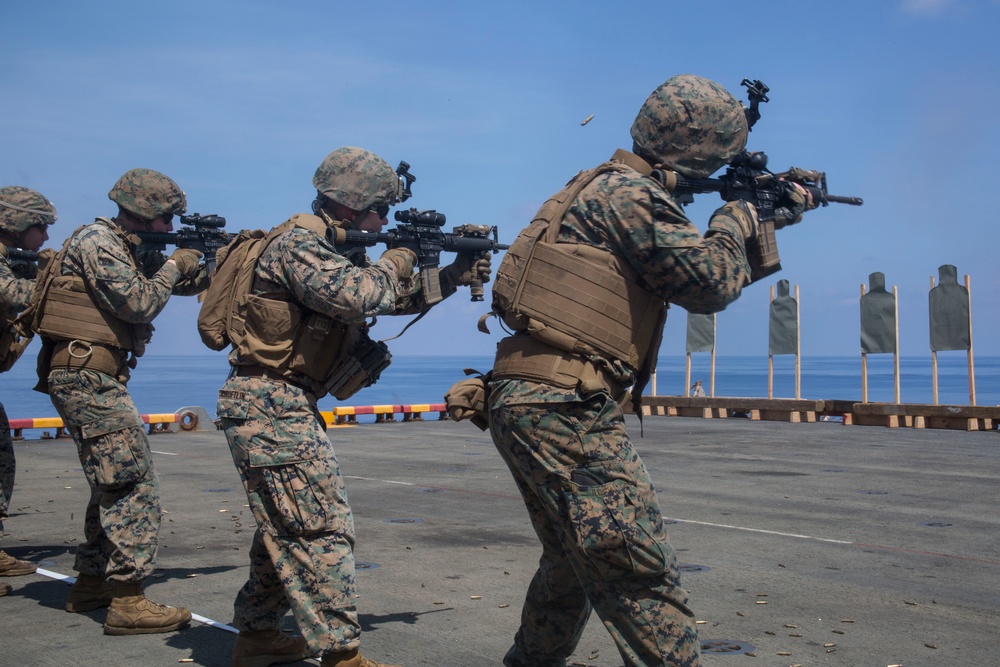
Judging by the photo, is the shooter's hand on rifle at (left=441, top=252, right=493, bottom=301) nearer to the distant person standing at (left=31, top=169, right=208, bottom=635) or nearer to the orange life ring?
the distant person standing at (left=31, top=169, right=208, bottom=635)

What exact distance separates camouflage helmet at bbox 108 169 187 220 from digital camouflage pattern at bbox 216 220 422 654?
1544 millimetres

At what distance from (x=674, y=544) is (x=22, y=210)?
199 inches

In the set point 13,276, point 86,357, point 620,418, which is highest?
point 13,276

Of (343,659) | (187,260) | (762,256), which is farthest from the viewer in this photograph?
(187,260)

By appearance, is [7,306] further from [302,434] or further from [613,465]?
[613,465]

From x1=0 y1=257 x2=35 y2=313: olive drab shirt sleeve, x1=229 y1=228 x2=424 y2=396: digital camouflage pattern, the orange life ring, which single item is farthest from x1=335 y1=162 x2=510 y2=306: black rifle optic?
the orange life ring

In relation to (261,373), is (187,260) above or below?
above

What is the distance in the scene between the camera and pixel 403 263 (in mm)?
4707

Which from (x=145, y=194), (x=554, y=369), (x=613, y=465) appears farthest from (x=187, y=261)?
(x=613, y=465)

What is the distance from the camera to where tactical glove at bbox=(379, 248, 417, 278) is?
468 centimetres

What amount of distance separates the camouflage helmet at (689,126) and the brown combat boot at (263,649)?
2598mm

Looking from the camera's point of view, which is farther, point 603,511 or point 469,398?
point 469,398

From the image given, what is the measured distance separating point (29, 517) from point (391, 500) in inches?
121

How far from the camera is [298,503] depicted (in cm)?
414
